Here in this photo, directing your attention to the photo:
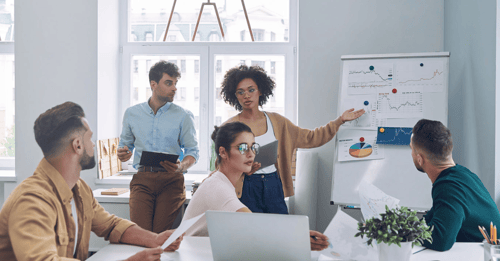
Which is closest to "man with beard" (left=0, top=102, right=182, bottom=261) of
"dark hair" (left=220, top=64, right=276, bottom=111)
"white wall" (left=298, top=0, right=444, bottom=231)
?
"dark hair" (left=220, top=64, right=276, bottom=111)

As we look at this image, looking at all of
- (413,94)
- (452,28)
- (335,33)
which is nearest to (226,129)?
(413,94)

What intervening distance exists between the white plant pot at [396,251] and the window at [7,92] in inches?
153

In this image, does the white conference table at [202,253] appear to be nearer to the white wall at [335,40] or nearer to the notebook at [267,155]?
the notebook at [267,155]

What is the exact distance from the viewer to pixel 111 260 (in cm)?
127

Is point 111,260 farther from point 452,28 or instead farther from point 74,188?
point 452,28

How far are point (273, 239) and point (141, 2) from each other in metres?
3.38

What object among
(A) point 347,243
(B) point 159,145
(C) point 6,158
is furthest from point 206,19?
(A) point 347,243

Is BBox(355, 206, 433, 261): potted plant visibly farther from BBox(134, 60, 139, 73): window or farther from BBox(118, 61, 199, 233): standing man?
BBox(134, 60, 139, 73): window

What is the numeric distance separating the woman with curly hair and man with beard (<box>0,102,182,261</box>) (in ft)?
3.10

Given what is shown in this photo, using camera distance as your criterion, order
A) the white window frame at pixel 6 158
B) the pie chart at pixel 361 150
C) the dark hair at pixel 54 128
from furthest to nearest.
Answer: the white window frame at pixel 6 158 → the pie chart at pixel 361 150 → the dark hair at pixel 54 128

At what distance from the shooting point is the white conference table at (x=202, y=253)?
127 cm

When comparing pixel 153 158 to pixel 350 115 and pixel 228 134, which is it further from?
pixel 350 115

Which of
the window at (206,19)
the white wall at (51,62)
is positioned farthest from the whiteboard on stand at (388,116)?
the white wall at (51,62)

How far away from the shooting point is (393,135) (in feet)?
8.60
